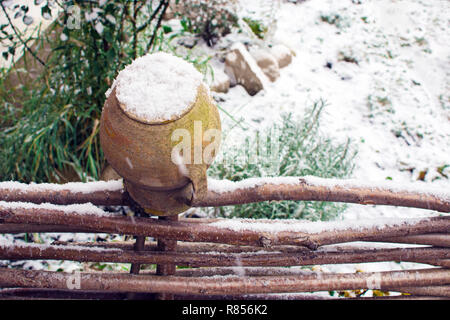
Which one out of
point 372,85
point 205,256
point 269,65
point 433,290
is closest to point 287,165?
point 433,290

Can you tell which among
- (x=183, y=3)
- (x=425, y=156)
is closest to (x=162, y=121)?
(x=425, y=156)

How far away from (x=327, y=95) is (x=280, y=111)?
43cm

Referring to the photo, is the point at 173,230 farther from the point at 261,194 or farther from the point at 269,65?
the point at 269,65

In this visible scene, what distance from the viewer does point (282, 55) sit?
3004 mm

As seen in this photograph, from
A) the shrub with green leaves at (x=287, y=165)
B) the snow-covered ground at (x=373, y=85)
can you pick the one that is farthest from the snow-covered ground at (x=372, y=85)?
the shrub with green leaves at (x=287, y=165)

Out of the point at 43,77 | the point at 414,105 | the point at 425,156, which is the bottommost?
the point at 425,156

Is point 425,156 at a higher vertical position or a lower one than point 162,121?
lower

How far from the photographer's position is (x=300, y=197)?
0.91 m

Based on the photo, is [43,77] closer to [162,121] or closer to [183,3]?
[183,3]

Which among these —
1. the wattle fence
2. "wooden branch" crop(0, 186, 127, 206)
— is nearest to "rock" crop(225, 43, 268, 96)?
the wattle fence

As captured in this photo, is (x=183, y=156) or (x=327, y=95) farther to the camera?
(x=327, y=95)

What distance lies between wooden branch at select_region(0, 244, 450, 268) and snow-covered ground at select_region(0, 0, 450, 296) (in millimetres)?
934

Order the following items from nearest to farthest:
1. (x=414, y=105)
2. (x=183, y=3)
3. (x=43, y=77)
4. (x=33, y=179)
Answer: (x=33, y=179) < (x=43, y=77) < (x=414, y=105) < (x=183, y=3)

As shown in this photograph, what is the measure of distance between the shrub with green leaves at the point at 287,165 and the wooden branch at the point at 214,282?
0.75 m
